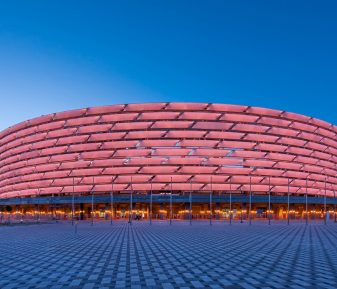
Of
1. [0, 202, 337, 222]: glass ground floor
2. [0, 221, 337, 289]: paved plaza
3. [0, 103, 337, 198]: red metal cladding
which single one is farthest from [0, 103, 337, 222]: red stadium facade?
[0, 221, 337, 289]: paved plaza

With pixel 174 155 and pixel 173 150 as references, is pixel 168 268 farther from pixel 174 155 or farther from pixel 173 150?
pixel 174 155

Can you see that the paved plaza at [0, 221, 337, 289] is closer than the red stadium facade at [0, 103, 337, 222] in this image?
Yes

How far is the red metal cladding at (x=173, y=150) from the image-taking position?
61.2m

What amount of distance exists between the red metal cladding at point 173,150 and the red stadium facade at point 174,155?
0.17 metres

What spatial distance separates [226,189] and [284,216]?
14.7 meters

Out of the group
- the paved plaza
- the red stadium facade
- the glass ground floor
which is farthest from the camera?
the red stadium facade

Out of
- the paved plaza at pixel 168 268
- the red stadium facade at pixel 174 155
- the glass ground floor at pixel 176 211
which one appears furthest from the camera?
the red stadium facade at pixel 174 155

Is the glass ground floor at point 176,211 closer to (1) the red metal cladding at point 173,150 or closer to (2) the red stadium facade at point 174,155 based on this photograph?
(2) the red stadium facade at point 174,155

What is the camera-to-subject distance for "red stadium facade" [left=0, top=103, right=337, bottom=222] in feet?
201

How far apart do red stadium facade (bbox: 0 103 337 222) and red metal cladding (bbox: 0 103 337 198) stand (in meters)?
0.17

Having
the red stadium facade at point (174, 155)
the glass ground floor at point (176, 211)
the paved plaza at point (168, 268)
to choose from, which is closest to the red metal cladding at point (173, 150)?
the red stadium facade at point (174, 155)

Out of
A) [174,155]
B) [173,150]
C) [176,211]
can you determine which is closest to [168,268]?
[173,150]

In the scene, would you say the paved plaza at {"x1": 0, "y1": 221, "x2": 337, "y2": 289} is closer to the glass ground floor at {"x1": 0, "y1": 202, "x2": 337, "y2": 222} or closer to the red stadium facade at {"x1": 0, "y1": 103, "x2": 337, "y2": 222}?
the glass ground floor at {"x1": 0, "y1": 202, "x2": 337, "y2": 222}

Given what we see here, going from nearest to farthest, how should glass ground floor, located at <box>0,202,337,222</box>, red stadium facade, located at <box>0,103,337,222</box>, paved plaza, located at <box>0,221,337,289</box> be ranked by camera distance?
paved plaza, located at <box>0,221,337,289</box>
glass ground floor, located at <box>0,202,337,222</box>
red stadium facade, located at <box>0,103,337,222</box>
